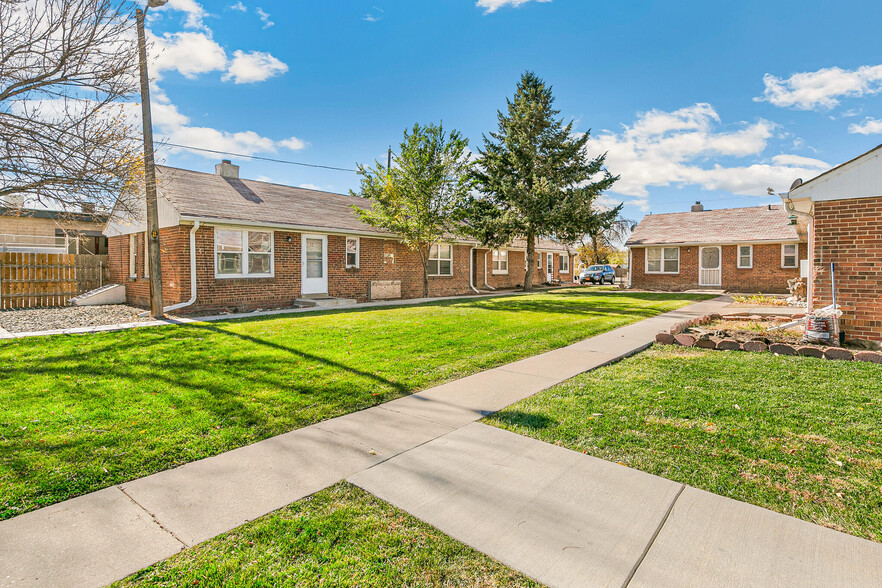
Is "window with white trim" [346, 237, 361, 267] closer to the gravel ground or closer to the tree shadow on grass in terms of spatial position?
the gravel ground

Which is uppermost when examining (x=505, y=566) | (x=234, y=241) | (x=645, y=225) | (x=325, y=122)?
(x=325, y=122)

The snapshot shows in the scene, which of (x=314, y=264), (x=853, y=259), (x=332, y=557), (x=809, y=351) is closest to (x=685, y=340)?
(x=809, y=351)

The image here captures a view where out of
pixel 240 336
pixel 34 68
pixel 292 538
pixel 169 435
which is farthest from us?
pixel 240 336

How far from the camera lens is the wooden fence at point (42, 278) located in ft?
46.8

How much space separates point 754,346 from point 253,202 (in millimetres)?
14693

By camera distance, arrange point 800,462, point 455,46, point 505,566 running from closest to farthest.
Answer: point 505,566 → point 800,462 → point 455,46

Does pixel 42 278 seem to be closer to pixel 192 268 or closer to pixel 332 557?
pixel 192 268

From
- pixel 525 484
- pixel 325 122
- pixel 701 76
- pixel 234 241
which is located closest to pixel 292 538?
pixel 525 484

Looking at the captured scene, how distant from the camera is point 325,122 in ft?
68.8

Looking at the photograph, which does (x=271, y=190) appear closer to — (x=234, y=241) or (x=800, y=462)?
(x=234, y=241)

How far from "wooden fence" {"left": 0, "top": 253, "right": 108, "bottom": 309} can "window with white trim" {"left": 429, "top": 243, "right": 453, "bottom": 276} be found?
521 inches

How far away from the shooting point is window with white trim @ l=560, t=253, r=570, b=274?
33969 millimetres

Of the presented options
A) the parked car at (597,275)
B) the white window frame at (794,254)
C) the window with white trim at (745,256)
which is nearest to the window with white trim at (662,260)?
the window with white trim at (745,256)

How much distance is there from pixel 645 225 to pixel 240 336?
2566cm
